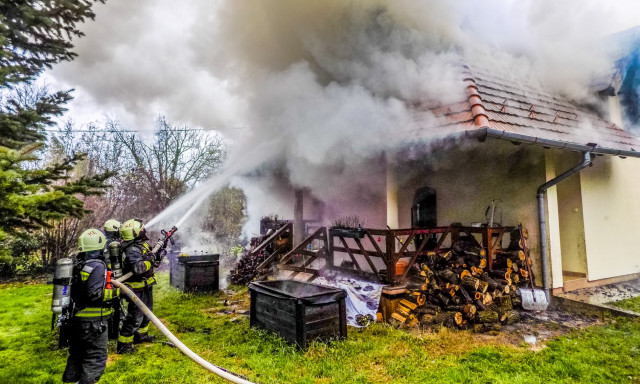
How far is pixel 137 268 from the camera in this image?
15.4 feet

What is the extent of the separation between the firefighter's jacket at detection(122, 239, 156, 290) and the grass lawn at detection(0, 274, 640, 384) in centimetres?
96

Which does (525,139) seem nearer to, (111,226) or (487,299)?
(487,299)

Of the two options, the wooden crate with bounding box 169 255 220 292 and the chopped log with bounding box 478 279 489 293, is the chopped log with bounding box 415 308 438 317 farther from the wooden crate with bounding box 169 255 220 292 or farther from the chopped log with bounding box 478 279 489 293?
the wooden crate with bounding box 169 255 220 292

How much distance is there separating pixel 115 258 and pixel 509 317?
21.3ft

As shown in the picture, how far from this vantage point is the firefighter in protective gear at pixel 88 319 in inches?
132

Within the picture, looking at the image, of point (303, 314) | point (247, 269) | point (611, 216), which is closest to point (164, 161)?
point (247, 269)

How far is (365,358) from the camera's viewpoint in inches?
162

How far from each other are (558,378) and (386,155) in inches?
214

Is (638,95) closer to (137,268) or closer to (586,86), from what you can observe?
(586,86)

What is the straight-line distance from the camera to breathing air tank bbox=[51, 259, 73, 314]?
3133 mm

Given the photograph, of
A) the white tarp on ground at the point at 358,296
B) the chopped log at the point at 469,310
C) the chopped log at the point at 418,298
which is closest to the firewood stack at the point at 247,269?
the white tarp on ground at the point at 358,296

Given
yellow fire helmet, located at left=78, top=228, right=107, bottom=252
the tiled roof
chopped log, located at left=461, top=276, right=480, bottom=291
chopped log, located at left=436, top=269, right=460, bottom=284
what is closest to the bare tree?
yellow fire helmet, located at left=78, top=228, right=107, bottom=252

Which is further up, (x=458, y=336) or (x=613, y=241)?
(x=613, y=241)

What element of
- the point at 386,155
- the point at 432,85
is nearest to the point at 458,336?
the point at 386,155
